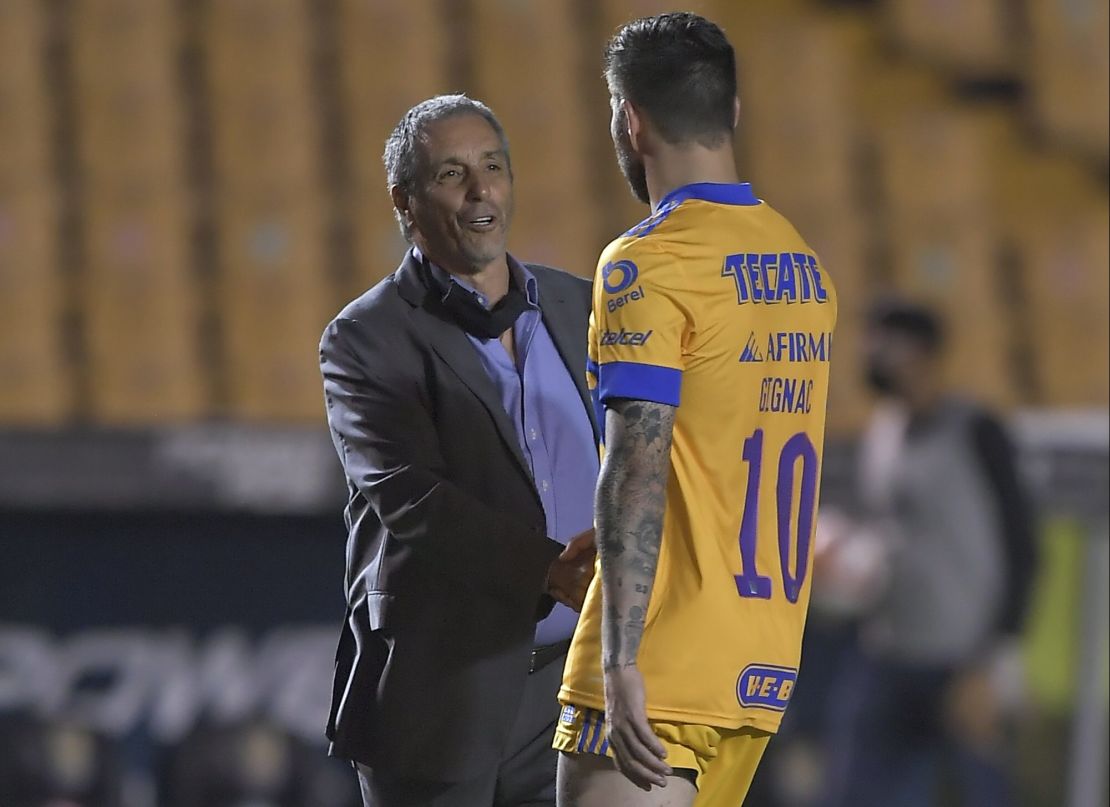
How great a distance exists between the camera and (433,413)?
2326 mm

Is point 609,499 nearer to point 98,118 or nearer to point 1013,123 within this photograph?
point 98,118

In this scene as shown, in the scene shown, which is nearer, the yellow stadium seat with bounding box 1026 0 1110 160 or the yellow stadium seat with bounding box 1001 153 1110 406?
the yellow stadium seat with bounding box 1001 153 1110 406

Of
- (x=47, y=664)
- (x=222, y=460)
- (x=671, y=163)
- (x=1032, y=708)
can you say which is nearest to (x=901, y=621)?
(x=1032, y=708)

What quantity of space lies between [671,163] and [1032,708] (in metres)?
2.99

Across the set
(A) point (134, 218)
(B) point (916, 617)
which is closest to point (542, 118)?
(A) point (134, 218)

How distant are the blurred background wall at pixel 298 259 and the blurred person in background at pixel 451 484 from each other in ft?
6.28

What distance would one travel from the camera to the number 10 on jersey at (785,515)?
1.94m

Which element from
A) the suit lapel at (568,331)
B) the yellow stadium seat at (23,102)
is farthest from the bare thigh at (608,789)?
the yellow stadium seat at (23,102)

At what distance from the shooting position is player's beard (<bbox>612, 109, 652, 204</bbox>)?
2.01 meters

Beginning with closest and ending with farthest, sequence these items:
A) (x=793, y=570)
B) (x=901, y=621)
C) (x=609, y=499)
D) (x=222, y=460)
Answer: (x=609, y=499) < (x=793, y=570) < (x=222, y=460) < (x=901, y=621)

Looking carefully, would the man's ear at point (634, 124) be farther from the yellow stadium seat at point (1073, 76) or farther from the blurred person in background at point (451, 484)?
the yellow stadium seat at point (1073, 76)

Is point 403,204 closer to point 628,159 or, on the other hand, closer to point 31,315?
point 628,159

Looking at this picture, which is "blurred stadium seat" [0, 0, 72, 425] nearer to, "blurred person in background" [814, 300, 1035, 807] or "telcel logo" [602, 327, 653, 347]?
"blurred person in background" [814, 300, 1035, 807]

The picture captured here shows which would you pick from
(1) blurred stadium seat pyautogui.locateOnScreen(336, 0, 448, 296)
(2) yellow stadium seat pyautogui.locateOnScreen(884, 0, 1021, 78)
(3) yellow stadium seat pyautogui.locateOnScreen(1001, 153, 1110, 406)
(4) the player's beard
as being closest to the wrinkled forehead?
(4) the player's beard
